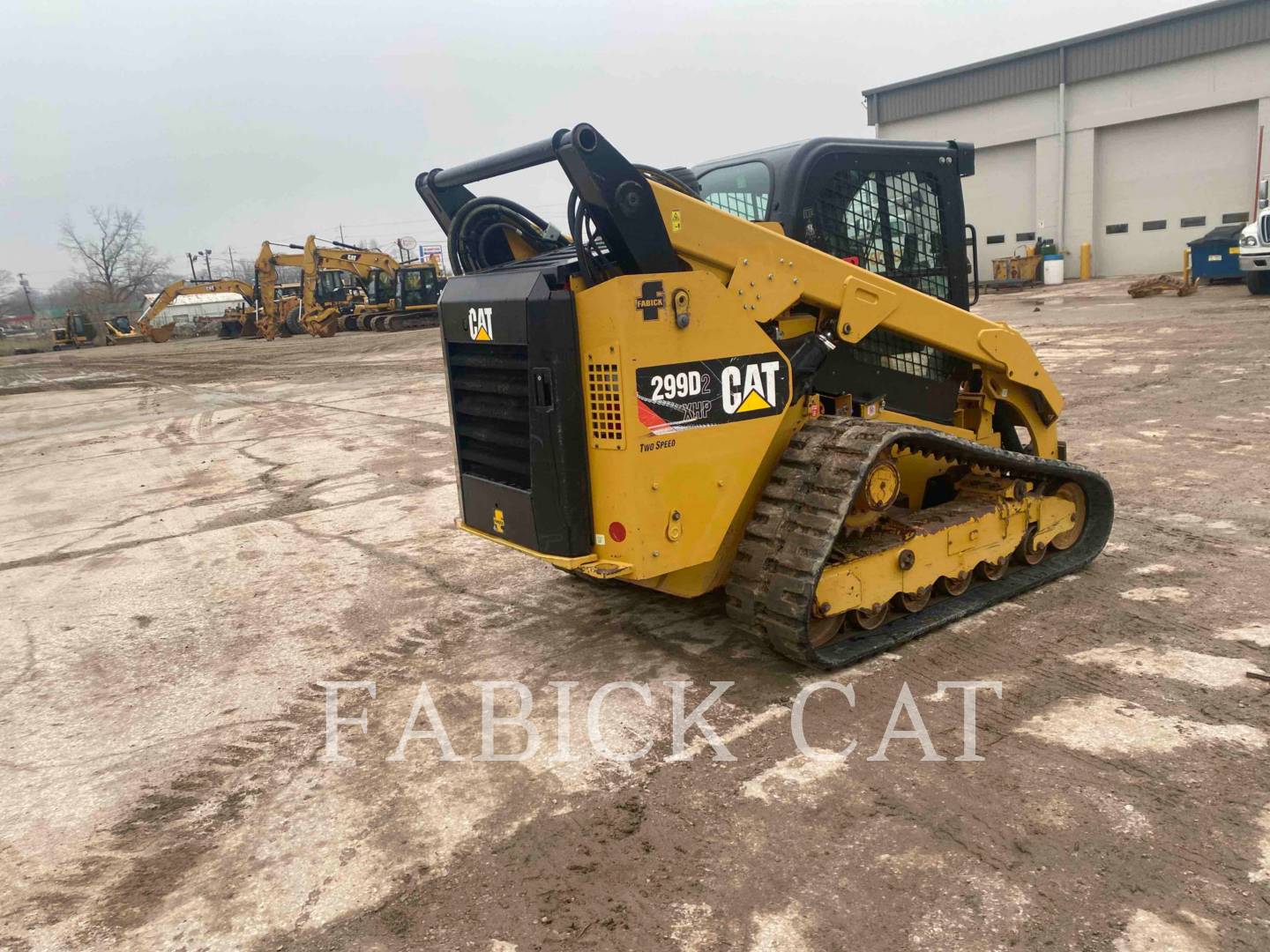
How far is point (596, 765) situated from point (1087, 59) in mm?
32367

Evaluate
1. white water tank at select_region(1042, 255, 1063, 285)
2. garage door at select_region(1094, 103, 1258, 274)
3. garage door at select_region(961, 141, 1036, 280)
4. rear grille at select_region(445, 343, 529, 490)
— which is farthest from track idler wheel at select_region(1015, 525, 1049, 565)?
garage door at select_region(961, 141, 1036, 280)

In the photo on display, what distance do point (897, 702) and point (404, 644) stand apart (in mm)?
2612

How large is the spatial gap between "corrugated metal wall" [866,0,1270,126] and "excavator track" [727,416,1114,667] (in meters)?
28.5

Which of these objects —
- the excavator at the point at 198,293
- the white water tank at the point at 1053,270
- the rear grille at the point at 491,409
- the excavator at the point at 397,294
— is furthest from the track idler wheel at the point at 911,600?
the excavator at the point at 198,293

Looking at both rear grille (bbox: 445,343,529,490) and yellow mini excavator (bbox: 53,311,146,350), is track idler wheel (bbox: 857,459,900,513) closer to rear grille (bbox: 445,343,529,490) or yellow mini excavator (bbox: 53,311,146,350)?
rear grille (bbox: 445,343,529,490)

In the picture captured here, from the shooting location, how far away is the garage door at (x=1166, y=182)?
26109 mm

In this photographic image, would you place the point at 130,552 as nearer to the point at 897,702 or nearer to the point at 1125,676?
the point at 897,702

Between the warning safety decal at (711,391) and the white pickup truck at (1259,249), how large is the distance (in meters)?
A: 17.7

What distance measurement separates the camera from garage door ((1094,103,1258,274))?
26.1 metres

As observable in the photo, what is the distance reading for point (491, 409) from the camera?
435cm

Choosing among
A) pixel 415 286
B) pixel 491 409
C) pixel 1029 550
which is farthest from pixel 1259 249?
pixel 415 286

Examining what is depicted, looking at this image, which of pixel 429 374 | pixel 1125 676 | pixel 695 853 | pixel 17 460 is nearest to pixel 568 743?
pixel 695 853

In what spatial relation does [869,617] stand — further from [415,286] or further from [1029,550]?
[415,286]

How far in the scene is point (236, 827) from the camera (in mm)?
3309
